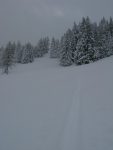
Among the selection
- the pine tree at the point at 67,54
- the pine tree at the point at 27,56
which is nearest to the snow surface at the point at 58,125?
the pine tree at the point at 67,54

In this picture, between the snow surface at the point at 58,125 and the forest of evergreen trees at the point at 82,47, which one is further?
the forest of evergreen trees at the point at 82,47

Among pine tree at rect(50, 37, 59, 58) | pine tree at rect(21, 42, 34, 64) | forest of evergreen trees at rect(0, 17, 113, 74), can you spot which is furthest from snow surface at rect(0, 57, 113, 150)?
pine tree at rect(50, 37, 59, 58)

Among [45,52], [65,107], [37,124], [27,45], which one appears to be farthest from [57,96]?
[45,52]

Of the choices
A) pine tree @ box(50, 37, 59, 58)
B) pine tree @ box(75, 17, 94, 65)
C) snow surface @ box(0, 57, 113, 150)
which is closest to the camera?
snow surface @ box(0, 57, 113, 150)

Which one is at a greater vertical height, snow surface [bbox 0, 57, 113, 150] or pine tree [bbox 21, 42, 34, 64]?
pine tree [bbox 21, 42, 34, 64]

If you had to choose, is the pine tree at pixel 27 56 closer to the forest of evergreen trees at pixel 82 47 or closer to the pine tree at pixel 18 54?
the pine tree at pixel 18 54

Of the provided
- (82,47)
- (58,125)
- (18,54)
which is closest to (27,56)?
(18,54)

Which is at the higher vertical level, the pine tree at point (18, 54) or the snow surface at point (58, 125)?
the pine tree at point (18, 54)

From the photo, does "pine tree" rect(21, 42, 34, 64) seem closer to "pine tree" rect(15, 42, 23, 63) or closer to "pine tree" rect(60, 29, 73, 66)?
"pine tree" rect(15, 42, 23, 63)

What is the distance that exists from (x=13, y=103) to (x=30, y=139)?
14.7 feet

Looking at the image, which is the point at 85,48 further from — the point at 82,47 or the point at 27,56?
the point at 27,56

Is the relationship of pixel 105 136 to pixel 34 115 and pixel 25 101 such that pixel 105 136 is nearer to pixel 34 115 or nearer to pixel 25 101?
pixel 34 115

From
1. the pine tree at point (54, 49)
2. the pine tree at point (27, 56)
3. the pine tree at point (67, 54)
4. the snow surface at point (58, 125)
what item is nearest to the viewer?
the snow surface at point (58, 125)

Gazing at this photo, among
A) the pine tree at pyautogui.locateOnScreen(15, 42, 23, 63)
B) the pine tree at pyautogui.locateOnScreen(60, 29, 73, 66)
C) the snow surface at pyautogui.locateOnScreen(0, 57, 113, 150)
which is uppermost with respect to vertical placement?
the pine tree at pyautogui.locateOnScreen(15, 42, 23, 63)
